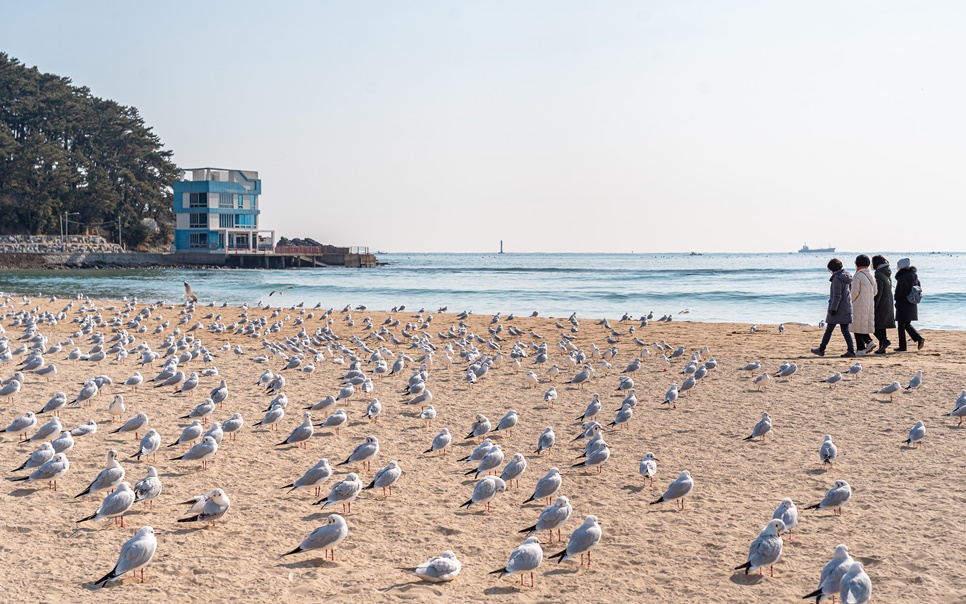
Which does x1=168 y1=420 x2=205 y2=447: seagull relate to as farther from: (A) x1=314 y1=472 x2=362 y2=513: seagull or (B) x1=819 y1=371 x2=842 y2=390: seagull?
(B) x1=819 y1=371 x2=842 y2=390: seagull

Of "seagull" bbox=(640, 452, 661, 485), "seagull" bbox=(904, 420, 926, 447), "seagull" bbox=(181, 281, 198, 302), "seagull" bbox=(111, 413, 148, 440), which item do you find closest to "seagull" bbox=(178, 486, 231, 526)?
"seagull" bbox=(111, 413, 148, 440)

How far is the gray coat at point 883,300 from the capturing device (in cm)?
1727

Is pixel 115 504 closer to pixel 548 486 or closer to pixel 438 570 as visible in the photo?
pixel 438 570

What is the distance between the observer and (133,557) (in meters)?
5.85

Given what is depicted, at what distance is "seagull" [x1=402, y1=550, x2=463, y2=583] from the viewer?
605 cm

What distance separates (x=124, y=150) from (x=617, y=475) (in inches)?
3885

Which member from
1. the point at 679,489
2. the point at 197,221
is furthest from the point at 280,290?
the point at 679,489

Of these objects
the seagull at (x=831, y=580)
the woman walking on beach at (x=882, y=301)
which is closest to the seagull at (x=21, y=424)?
the seagull at (x=831, y=580)

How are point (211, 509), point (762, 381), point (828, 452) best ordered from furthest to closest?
point (762, 381), point (828, 452), point (211, 509)

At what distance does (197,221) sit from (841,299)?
3177 inches

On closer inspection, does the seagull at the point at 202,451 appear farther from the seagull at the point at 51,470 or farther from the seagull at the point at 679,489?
the seagull at the point at 679,489

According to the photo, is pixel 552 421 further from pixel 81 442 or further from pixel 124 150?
pixel 124 150

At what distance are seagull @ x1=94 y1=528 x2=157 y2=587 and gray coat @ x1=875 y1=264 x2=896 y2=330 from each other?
1556 centimetres

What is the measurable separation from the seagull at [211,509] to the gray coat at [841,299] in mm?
13582
